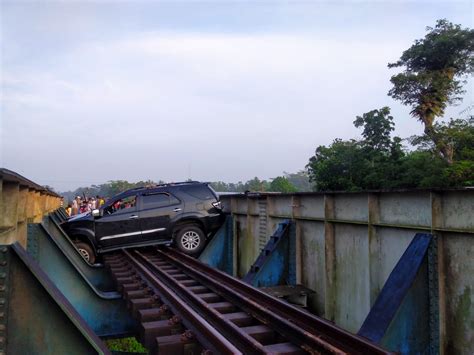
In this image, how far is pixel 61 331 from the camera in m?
3.03

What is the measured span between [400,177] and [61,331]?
1263 inches

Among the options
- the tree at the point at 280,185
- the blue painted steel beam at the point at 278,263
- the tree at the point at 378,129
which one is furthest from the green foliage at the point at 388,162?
the blue painted steel beam at the point at 278,263

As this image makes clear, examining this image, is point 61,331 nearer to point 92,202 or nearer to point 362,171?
point 92,202

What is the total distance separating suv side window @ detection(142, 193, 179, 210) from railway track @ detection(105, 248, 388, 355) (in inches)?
144

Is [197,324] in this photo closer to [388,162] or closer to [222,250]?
[222,250]

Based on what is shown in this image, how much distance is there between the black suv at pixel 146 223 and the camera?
1127cm

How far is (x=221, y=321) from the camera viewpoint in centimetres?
511

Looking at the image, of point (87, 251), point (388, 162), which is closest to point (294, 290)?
point (87, 251)

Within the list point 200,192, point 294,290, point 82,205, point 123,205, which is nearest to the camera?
point 294,290

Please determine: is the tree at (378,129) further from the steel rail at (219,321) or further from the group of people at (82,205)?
the steel rail at (219,321)

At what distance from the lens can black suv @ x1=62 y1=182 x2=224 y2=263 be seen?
11266mm

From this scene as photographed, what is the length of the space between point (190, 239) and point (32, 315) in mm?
8455

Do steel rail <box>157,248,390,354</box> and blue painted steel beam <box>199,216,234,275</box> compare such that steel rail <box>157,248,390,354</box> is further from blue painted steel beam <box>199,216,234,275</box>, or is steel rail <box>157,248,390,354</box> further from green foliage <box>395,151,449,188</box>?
green foliage <box>395,151,449,188</box>

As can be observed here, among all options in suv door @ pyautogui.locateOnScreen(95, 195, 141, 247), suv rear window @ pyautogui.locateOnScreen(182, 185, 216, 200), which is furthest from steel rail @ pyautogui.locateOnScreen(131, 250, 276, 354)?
suv rear window @ pyautogui.locateOnScreen(182, 185, 216, 200)
